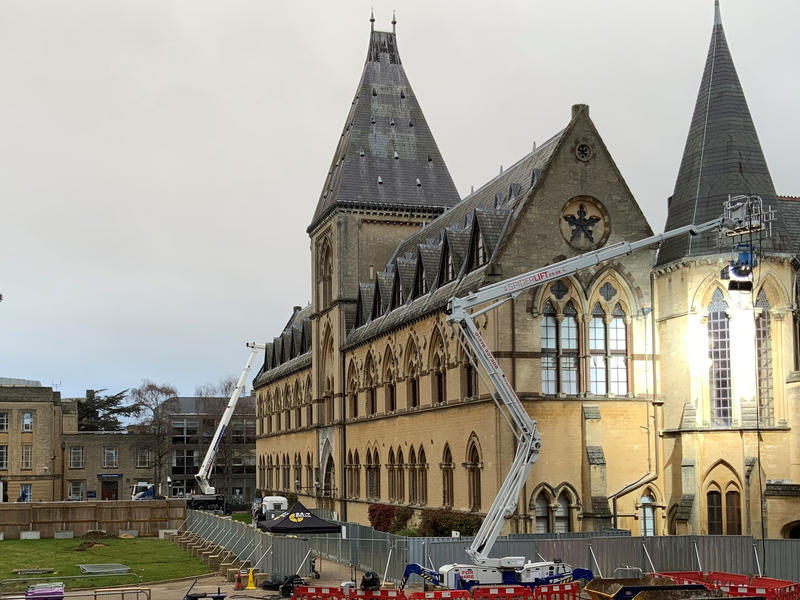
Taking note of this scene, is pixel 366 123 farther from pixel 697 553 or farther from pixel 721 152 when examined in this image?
pixel 697 553

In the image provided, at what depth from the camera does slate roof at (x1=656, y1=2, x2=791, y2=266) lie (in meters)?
42.5

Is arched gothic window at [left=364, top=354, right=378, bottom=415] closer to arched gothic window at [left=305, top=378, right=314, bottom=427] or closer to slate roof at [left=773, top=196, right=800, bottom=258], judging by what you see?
arched gothic window at [left=305, top=378, right=314, bottom=427]

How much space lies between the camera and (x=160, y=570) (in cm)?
4419

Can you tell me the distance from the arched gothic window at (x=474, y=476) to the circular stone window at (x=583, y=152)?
12.0 m

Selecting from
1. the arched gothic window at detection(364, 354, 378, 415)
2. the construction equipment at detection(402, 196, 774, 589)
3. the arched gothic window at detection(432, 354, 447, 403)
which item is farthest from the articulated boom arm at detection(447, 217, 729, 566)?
the arched gothic window at detection(364, 354, 378, 415)

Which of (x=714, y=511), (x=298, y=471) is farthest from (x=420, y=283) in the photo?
(x=298, y=471)

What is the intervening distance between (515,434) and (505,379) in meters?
1.85

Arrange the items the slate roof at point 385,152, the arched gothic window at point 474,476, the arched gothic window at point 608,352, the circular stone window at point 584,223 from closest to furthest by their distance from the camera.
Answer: the arched gothic window at point 608,352 < the circular stone window at point 584,223 < the arched gothic window at point 474,476 < the slate roof at point 385,152

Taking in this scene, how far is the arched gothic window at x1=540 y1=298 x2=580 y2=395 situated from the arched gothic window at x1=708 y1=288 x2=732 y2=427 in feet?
16.7

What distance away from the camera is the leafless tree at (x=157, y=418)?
4557 inches

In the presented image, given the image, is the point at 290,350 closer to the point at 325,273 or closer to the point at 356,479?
the point at 325,273

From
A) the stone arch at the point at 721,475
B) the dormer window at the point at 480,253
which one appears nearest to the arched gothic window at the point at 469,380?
the dormer window at the point at 480,253

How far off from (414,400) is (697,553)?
2005 cm

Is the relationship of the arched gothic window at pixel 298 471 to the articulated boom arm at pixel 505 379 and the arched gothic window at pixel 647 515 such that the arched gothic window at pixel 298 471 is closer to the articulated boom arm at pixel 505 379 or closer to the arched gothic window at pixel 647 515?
the arched gothic window at pixel 647 515
